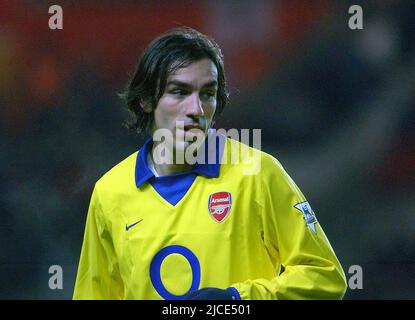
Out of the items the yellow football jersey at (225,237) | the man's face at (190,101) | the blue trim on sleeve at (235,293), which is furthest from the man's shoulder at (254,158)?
the blue trim on sleeve at (235,293)

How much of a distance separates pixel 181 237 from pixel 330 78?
4.99 ft

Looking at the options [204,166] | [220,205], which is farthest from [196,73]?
[220,205]

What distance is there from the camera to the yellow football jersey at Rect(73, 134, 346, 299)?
80.6 inches

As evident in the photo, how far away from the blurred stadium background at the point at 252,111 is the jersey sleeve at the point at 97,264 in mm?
904

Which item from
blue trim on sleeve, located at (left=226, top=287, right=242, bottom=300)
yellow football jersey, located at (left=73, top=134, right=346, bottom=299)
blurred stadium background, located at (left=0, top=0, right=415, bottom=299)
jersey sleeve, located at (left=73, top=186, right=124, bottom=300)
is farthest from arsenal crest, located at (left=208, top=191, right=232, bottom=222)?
blurred stadium background, located at (left=0, top=0, right=415, bottom=299)

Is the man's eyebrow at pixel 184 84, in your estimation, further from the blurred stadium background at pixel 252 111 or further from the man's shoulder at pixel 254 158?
the blurred stadium background at pixel 252 111

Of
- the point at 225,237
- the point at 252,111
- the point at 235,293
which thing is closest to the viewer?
the point at 235,293

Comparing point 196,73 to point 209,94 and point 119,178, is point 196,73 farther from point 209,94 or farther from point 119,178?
point 119,178

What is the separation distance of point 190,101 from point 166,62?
6.5 inches

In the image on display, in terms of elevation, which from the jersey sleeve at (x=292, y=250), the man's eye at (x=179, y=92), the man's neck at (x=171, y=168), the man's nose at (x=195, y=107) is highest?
the man's eye at (x=179, y=92)

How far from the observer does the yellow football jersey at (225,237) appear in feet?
6.72

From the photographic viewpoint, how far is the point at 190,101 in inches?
87.0

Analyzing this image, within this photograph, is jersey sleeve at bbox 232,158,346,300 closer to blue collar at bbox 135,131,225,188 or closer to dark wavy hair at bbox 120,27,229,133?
blue collar at bbox 135,131,225,188

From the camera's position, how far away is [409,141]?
3396 mm
